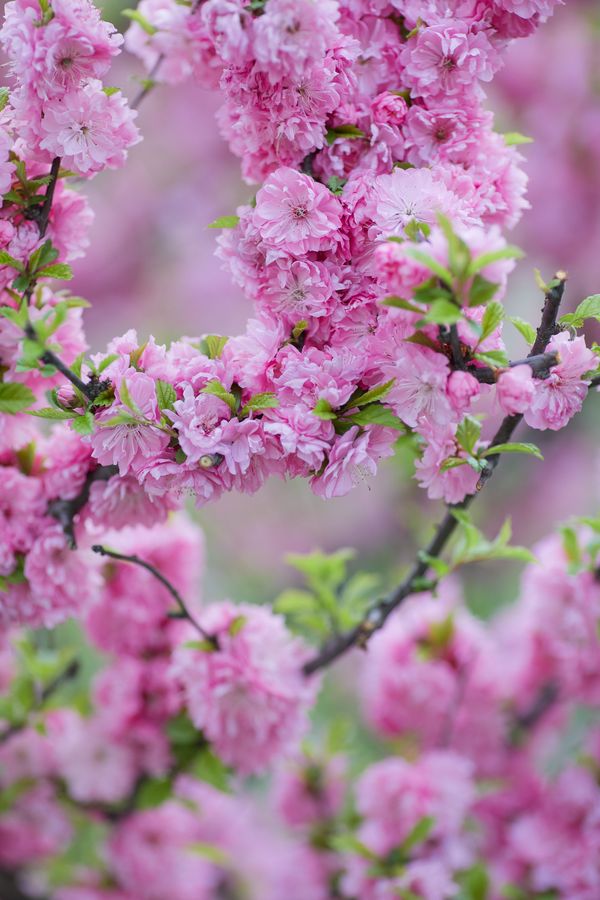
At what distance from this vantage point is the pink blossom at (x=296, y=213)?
2.13 feet

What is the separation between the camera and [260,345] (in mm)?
672

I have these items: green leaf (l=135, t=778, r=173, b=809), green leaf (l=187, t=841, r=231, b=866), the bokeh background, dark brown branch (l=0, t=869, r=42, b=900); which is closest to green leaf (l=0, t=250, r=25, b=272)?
green leaf (l=135, t=778, r=173, b=809)

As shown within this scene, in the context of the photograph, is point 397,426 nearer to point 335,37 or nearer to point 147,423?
point 147,423

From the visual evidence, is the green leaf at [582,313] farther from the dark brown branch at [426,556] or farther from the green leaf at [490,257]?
the green leaf at [490,257]

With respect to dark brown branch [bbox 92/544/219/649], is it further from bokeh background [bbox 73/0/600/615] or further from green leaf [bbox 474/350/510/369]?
bokeh background [bbox 73/0/600/615]

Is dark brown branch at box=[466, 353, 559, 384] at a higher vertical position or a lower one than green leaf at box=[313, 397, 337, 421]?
higher

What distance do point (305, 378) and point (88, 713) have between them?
0.70 metres

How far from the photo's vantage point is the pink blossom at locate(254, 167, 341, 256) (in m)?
0.65

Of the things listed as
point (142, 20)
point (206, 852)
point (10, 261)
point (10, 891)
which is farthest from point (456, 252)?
point (10, 891)

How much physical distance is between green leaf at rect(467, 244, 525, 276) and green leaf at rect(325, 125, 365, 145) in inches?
7.7

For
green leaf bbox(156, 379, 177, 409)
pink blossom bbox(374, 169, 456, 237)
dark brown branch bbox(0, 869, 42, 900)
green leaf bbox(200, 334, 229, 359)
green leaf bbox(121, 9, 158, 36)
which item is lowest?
dark brown branch bbox(0, 869, 42, 900)

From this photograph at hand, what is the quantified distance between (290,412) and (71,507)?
28 cm

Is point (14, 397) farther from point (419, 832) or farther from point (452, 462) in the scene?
point (419, 832)

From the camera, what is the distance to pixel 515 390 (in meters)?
0.59
